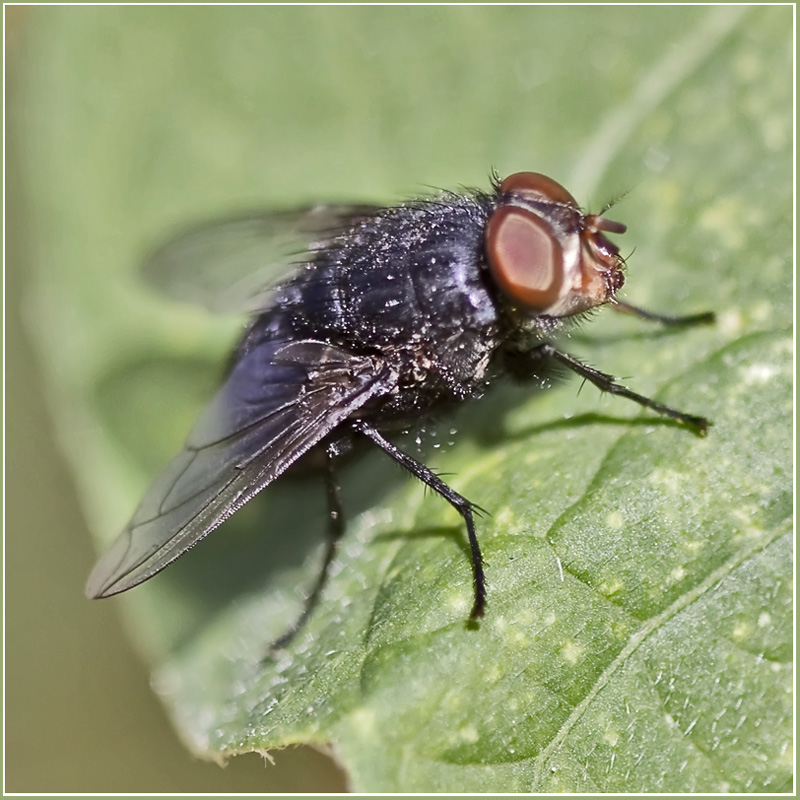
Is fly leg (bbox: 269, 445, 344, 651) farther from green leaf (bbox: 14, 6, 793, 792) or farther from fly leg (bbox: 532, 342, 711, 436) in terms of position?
fly leg (bbox: 532, 342, 711, 436)

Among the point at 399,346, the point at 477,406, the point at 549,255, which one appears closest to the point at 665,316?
the point at 549,255

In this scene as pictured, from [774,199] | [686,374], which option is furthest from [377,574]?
[774,199]

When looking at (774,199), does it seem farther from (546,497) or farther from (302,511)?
(302,511)

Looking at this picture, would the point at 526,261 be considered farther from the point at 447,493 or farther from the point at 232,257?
the point at 232,257

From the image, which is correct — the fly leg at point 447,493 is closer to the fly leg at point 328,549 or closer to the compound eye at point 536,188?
the fly leg at point 328,549

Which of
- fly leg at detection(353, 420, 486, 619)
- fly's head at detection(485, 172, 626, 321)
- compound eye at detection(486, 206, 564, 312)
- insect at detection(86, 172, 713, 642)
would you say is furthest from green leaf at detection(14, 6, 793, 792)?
compound eye at detection(486, 206, 564, 312)
